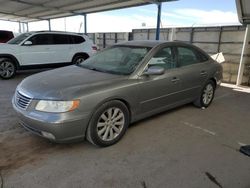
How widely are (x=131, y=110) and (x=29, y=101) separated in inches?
57.7

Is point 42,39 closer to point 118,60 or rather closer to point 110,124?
point 118,60

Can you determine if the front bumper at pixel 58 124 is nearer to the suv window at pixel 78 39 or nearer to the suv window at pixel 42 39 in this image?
the suv window at pixel 42 39

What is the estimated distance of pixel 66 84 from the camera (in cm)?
307

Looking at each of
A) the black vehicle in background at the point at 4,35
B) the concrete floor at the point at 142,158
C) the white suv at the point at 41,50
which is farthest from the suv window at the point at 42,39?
the concrete floor at the point at 142,158

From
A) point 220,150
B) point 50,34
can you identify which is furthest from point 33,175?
point 50,34

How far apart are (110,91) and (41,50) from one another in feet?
20.1

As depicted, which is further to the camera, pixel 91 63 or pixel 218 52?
pixel 218 52

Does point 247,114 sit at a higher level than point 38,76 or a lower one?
lower

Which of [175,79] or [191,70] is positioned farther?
[191,70]

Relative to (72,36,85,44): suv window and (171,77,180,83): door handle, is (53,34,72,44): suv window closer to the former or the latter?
(72,36,85,44): suv window

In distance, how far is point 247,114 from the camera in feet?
16.1

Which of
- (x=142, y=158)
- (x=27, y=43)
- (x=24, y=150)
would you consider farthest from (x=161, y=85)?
(x=27, y=43)

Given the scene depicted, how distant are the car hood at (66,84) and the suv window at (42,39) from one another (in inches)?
197

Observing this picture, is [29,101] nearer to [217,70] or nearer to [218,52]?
[217,70]
